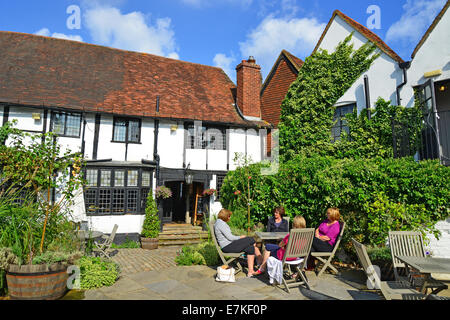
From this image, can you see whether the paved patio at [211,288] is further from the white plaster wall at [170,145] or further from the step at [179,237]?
the white plaster wall at [170,145]

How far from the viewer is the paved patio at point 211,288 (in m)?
4.94

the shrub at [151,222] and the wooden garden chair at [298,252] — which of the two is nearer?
the wooden garden chair at [298,252]

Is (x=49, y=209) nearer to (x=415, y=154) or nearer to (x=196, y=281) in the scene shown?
(x=196, y=281)

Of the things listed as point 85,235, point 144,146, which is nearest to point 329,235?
point 85,235

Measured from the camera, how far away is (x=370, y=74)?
1166cm

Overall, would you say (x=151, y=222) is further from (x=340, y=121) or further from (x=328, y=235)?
(x=340, y=121)

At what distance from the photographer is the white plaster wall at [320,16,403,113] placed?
11.0m

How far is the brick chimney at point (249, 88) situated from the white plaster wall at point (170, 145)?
368cm

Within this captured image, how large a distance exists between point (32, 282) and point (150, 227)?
723 cm

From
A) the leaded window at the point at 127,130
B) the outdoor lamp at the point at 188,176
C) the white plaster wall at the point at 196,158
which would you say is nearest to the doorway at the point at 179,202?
the white plaster wall at the point at 196,158

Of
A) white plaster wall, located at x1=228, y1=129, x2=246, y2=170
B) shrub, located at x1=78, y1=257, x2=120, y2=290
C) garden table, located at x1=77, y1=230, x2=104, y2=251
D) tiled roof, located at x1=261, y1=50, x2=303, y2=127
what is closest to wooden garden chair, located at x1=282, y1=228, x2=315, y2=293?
shrub, located at x1=78, y1=257, x2=120, y2=290

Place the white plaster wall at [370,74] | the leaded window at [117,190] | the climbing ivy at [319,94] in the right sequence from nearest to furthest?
the white plaster wall at [370,74]
the leaded window at [117,190]
the climbing ivy at [319,94]
